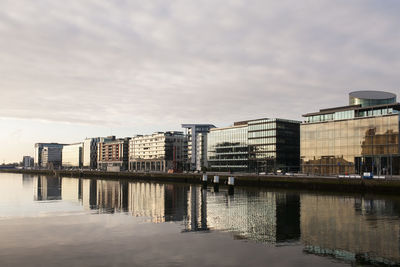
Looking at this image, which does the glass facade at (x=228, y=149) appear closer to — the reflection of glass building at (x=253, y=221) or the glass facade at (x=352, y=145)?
the glass facade at (x=352, y=145)

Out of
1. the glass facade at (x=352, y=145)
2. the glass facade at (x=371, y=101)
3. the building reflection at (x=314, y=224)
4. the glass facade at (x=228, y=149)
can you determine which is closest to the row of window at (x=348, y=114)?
the glass facade at (x=352, y=145)

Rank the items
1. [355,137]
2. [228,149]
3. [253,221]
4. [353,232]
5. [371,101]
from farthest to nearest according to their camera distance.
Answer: [228,149], [371,101], [355,137], [253,221], [353,232]

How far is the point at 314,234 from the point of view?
32.0 metres

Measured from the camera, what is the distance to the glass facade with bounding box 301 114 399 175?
104312 millimetres

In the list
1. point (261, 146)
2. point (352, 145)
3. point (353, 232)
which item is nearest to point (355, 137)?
point (352, 145)

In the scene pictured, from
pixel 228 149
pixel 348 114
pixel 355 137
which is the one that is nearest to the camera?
pixel 355 137

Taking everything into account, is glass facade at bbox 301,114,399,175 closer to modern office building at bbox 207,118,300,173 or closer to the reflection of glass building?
modern office building at bbox 207,118,300,173

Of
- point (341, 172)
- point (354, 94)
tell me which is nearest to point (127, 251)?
point (341, 172)

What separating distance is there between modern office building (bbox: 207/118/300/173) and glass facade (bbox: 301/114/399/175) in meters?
25.1

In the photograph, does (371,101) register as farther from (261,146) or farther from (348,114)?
(261,146)

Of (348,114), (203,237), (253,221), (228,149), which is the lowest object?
(253,221)

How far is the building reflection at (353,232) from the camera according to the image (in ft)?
82.8

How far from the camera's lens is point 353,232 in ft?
108

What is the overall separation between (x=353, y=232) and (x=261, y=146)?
13010cm
